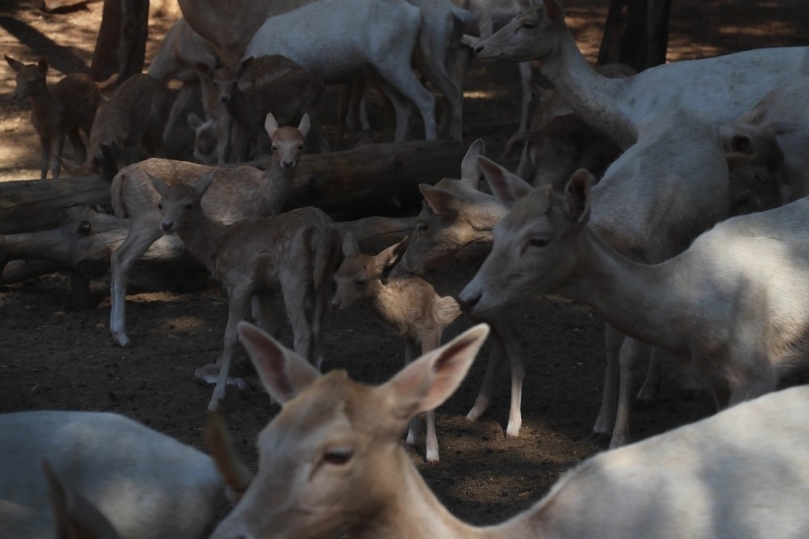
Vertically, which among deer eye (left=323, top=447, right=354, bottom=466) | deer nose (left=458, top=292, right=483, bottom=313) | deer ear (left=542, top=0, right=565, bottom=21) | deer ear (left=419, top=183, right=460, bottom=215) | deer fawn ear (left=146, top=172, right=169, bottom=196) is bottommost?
deer fawn ear (left=146, top=172, right=169, bottom=196)

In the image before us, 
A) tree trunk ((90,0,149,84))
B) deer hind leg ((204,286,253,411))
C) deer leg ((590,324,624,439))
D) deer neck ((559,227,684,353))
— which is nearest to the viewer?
deer neck ((559,227,684,353))

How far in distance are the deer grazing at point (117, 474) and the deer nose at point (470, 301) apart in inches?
62.5

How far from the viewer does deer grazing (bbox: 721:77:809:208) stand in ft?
23.3

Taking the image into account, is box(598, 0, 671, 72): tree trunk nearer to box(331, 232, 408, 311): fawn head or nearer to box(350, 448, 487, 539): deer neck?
box(331, 232, 408, 311): fawn head

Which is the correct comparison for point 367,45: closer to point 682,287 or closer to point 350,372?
point 350,372

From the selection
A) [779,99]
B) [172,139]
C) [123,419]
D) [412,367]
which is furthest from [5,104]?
[412,367]

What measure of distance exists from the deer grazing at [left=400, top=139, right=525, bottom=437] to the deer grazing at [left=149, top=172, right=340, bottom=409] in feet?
2.29

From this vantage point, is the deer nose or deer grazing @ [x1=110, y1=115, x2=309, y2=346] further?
deer grazing @ [x1=110, y1=115, x2=309, y2=346]

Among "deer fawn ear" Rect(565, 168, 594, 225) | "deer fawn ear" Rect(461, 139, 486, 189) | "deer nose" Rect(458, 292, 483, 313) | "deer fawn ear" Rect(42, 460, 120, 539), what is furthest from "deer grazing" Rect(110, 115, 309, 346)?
"deer fawn ear" Rect(42, 460, 120, 539)

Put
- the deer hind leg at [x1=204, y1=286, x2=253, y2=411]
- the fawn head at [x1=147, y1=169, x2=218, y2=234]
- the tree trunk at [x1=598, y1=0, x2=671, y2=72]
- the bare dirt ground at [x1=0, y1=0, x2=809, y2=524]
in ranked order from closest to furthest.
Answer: the bare dirt ground at [x1=0, y1=0, x2=809, y2=524], the deer hind leg at [x1=204, y1=286, x2=253, y2=411], the fawn head at [x1=147, y1=169, x2=218, y2=234], the tree trunk at [x1=598, y1=0, x2=671, y2=72]

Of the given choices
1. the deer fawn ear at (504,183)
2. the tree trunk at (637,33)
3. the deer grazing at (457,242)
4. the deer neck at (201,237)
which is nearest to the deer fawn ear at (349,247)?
the deer grazing at (457,242)

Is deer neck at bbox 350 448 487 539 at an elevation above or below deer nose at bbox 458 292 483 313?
above

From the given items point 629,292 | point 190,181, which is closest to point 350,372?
point 190,181

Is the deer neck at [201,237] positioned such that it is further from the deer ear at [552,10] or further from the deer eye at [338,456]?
the deer eye at [338,456]
